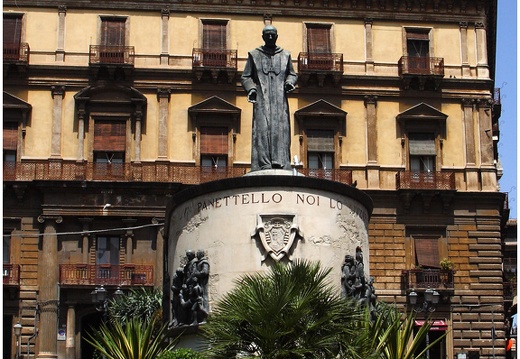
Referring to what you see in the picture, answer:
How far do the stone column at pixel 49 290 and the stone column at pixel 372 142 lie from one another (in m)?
11.1

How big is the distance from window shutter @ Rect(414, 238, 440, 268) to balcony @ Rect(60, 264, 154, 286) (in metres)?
9.44

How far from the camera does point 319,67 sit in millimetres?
40094

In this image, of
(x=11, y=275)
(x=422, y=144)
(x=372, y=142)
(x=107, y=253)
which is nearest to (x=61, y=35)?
(x=107, y=253)

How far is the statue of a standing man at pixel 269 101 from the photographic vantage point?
17.2 meters

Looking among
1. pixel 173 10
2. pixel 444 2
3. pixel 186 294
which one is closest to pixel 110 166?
pixel 173 10

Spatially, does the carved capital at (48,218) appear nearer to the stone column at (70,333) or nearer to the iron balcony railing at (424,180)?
→ the stone column at (70,333)

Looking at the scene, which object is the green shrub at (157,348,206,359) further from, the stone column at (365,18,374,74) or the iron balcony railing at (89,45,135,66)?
the stone column at (365,18,374,74)

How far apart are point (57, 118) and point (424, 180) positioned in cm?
1330

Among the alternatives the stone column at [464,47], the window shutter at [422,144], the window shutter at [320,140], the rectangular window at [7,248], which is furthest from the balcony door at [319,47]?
the rectangular window at [7,248]

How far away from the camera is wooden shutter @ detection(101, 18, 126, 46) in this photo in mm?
40219

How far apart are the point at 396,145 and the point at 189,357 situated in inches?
1076

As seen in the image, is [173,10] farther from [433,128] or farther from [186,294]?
[186,294]

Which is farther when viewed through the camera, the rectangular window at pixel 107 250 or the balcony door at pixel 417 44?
the balcony door at pixel 417 44

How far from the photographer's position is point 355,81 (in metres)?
40.5
